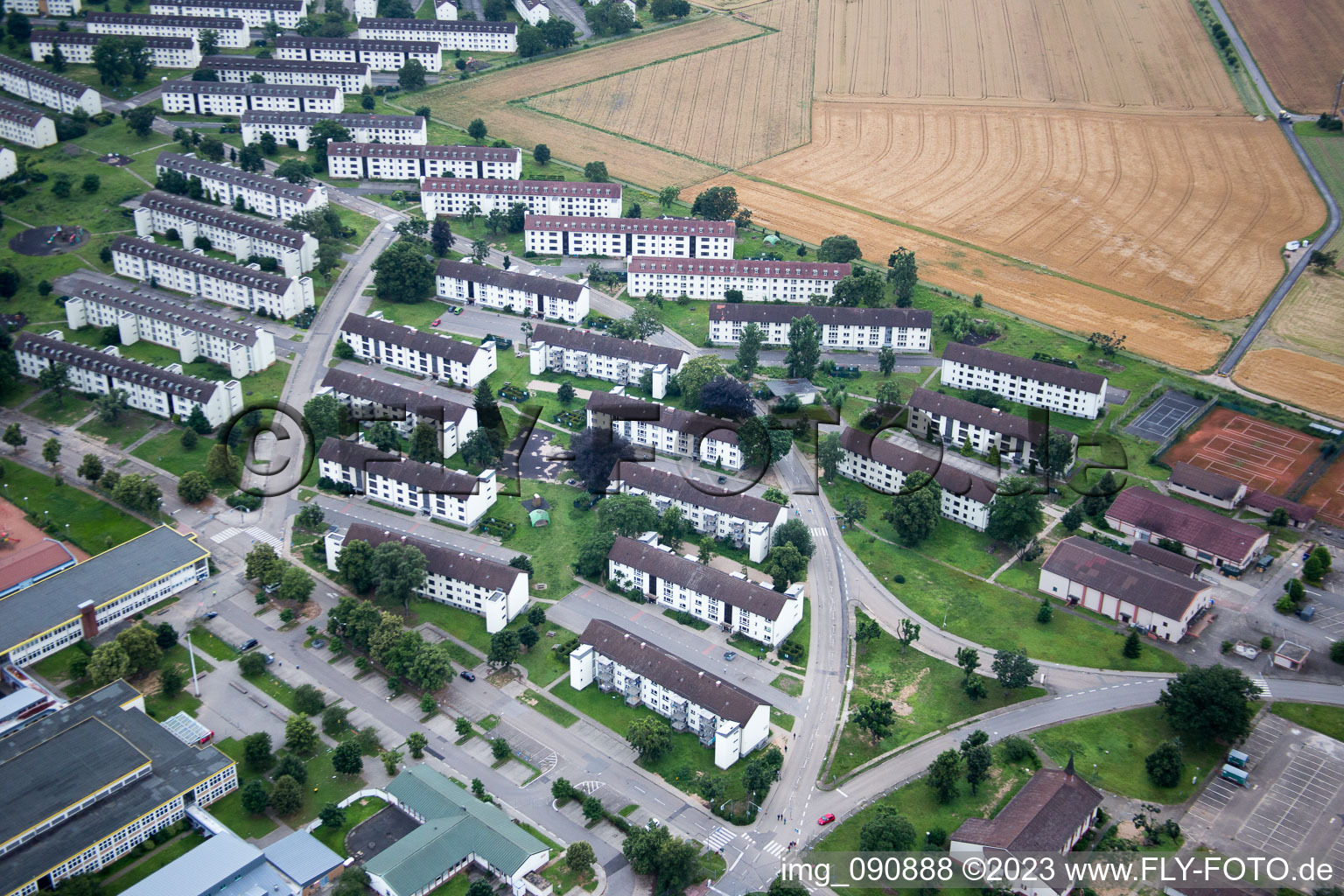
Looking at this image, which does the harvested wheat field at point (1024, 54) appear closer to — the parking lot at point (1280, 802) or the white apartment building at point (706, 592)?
the white apartment building at point (706, 592)

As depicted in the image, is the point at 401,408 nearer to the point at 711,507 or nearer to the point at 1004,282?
the point at 711,507

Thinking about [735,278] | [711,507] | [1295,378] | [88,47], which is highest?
[88,47]

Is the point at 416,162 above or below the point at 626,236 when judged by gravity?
above

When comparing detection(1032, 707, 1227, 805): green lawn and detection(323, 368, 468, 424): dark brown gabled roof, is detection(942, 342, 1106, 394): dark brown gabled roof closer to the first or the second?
detection(1032, 707, 1227, 805): green lawn

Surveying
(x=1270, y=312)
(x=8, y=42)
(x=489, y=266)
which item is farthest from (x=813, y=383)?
(x=8, y=42)

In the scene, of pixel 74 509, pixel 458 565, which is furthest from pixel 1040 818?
pixel 74 509

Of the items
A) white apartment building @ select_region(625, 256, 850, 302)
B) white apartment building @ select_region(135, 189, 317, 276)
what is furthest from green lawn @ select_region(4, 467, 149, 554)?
white apartment building @ select_region(625, 256, 850, 302)
